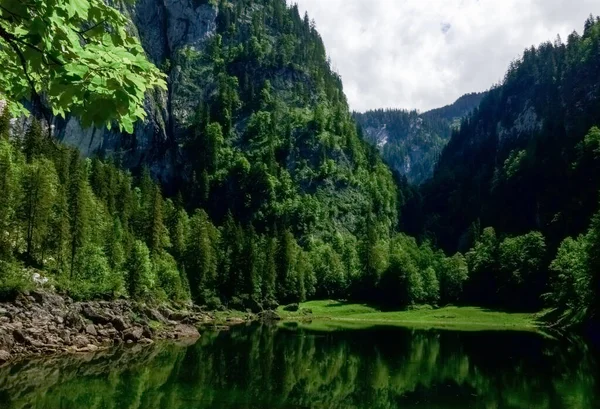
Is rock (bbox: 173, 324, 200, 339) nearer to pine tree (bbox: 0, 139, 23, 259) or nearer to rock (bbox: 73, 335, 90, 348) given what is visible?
rock (bbox: 73, 335, 90, 348)

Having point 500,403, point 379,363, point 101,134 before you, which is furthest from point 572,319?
point 101,134

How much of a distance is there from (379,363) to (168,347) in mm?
24703

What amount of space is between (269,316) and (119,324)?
56.7 m

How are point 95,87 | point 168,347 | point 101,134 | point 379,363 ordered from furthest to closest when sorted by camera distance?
point 101,134 → point 168,347 → point 379,363 → point 95,87

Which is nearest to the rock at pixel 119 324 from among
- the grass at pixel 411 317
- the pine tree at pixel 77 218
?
the pine tree at pixel 77 218

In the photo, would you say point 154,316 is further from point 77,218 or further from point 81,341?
point 81,341

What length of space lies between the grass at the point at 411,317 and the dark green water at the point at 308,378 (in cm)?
4973

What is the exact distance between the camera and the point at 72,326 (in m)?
57.7

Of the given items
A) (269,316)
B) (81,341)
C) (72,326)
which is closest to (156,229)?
(269,316)

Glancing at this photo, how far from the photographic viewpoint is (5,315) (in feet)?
169

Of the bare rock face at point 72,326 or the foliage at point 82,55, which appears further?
the bare rock face at point 72,326

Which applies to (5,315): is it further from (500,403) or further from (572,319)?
(572,319)

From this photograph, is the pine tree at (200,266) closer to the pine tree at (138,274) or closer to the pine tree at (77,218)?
the pine tree at (138,274)

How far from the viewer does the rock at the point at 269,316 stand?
380 feet
